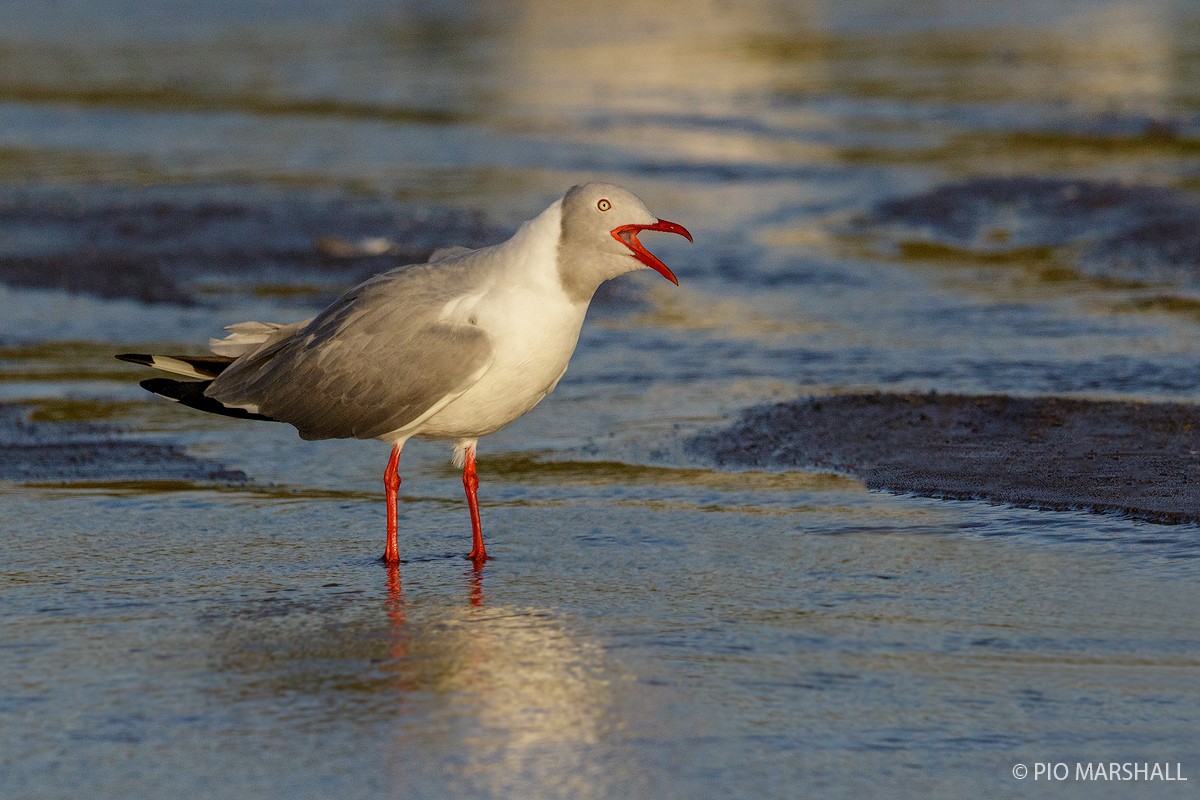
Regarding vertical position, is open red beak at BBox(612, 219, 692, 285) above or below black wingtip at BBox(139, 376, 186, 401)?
above

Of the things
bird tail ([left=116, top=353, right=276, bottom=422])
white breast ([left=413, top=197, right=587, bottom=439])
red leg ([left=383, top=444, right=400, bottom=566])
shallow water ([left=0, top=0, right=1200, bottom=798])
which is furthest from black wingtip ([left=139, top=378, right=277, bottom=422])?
white breast ([left=413, top=197, right=587, bottom=439])

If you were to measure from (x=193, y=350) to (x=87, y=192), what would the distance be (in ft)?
19.8

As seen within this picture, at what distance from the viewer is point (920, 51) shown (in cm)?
2562

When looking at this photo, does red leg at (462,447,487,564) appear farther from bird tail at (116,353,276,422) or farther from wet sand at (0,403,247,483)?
wet sand at (0,403,247,483)

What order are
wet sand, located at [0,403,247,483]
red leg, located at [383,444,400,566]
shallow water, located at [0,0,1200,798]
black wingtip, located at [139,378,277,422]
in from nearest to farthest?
shallow water, located at [0,0,1200,798] < red leg, located at [383,444,400,566] < black wingtip, located at [139,378,277,422] < wet sand, located at [0,403,247,483]

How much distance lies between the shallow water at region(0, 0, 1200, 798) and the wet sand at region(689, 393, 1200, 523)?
8.0 inches

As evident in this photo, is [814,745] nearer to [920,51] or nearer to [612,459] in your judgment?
[612,459]

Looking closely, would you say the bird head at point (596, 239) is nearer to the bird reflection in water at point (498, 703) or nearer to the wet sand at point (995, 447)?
the bird reflection in water at point (498, 703)

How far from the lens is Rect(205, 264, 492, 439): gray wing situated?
603 centimetres

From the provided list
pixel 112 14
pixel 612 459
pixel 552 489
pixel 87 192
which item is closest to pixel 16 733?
pixel 552 489

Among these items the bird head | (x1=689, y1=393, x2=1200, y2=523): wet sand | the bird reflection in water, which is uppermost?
the bird head

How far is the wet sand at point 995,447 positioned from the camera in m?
6.64

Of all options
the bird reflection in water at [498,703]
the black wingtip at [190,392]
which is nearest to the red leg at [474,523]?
the bird reflection in water at [498,703]

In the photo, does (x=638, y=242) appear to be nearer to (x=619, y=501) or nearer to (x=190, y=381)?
(x=619, y=501)
